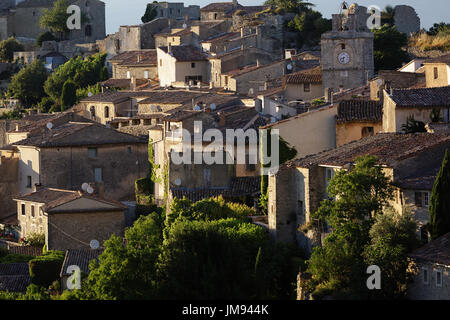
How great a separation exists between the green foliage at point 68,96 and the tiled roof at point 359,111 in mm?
32638

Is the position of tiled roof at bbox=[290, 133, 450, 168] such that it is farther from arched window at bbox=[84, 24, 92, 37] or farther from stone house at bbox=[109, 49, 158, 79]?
arched window at bbox=[84, 24, 92, 37]

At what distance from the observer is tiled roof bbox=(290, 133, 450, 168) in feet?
104

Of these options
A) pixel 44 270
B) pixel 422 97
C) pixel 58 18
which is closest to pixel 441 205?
pixel 422 97

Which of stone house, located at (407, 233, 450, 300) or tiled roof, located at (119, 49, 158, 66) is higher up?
tiled roof, located at (119, 49, 158, 66)

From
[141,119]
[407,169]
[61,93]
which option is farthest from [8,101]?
[407,169]

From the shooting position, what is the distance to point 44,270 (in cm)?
3819

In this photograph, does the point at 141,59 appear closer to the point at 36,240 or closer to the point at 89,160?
the point at 89,160

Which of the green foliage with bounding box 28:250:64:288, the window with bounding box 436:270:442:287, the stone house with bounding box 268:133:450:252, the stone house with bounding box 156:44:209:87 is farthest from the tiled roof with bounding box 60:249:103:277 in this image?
the stone house with bounding box 156:44:209:87

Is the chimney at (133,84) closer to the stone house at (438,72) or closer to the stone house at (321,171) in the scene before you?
the stone house at (438,72)

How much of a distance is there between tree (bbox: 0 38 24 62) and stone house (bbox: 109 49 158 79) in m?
16.2

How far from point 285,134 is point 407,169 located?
8.23m

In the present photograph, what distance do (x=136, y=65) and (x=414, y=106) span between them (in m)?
35.3
